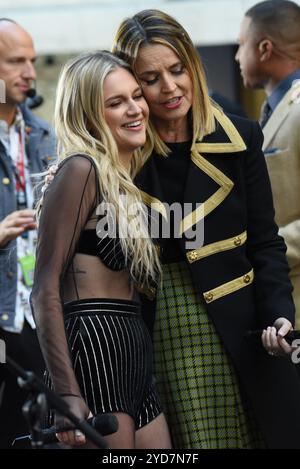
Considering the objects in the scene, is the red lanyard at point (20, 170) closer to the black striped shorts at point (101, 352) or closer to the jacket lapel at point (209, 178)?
the jacket lapel at point (209, 178)

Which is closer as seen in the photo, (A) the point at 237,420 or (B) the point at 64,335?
(B) the point at 64,335

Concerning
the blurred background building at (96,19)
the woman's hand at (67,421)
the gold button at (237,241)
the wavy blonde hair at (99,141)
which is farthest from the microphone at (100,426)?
the blurred background building at (96,19)

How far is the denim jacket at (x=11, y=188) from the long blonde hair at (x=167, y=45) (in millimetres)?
1253

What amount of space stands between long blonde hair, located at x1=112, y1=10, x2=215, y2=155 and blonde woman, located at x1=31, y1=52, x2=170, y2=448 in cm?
22

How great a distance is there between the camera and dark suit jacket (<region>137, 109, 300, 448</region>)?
418 cm

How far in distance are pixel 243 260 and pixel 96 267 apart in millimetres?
649

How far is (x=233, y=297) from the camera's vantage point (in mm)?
4215

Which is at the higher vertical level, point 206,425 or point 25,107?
point 25,107

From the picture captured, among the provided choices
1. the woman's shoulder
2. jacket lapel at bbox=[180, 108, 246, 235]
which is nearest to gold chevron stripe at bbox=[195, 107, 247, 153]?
jacket lapel at bbox=[180, 108, 246, 235]

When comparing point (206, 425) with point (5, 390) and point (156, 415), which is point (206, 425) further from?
point (5, 390)

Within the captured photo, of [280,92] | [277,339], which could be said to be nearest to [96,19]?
[280,92]

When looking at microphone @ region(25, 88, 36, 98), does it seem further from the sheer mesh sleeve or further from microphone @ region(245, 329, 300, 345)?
microphone @ region(245, 329, 300, 345)
